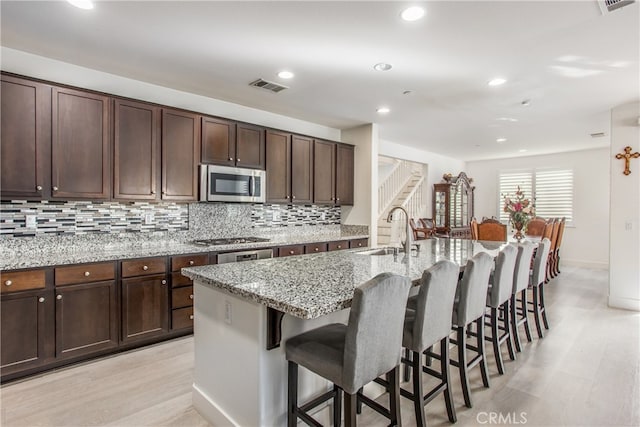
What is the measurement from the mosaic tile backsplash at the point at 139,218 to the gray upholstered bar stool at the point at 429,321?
112 inches

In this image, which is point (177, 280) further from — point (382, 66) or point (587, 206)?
point (587, 206)

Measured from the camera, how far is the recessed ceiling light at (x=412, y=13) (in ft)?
7.12

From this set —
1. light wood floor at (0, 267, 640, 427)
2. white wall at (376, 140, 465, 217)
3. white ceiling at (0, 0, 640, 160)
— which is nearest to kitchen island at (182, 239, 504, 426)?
light wood floor at (0, 267, 640, 427)

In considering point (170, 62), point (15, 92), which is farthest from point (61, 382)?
point (170, 62)

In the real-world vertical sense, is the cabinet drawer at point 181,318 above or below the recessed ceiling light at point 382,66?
below

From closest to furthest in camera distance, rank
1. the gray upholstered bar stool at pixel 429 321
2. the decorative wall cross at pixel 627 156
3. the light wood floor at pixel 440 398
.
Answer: the gray upholstered bar stool at pixel 429 321 → the light wood floor at pixel 440 398 → the decorative wall cross at pixel 627 156

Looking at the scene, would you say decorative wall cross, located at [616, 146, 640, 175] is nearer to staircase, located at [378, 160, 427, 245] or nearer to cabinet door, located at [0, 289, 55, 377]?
staircase, located at [378, 160, 427, 245]

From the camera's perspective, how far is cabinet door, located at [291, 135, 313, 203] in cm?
460

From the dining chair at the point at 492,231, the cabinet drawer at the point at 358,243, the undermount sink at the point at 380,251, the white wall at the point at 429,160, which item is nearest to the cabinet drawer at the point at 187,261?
the undermount sink at the point at 380,251

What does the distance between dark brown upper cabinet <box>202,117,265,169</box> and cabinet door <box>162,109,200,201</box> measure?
12 centimetres

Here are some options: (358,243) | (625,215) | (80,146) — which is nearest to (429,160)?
(358,243)

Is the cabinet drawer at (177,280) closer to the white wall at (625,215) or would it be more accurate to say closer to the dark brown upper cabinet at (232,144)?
the dark brown upper cabinet at (232,144)

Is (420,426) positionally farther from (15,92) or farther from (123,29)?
(15,92)

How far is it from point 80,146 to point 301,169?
101 inches
